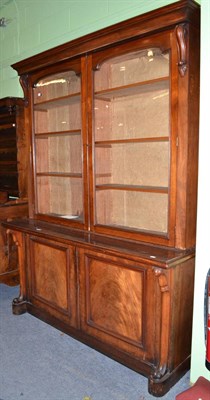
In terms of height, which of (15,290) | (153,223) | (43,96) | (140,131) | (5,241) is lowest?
(15,290)

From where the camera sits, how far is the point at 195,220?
204 cm

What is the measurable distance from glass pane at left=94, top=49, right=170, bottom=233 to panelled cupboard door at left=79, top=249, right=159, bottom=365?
1.14ft

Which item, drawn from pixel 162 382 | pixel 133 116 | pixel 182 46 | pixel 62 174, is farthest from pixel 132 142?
pixel 162 382

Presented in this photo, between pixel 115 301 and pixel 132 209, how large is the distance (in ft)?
2.35

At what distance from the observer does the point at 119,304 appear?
2.17 metres

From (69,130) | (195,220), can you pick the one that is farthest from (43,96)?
(195,220)

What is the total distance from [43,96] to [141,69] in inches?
Result: 39.0

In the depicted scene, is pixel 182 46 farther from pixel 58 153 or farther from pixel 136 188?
pixel 58 153

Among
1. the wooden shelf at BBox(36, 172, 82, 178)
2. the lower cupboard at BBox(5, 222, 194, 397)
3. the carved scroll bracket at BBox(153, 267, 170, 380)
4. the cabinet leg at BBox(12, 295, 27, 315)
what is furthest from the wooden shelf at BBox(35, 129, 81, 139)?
the cabinet leg at BBox(12, 295, 27, 315)

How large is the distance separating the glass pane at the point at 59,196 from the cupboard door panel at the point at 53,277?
0.34 m

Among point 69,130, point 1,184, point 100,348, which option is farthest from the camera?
point 1,184

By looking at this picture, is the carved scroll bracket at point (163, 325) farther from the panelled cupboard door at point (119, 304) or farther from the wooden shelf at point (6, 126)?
the wooden shelf at point (6, 126)

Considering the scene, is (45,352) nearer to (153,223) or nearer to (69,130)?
(153,223)

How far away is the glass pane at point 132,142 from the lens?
7.44 ft
